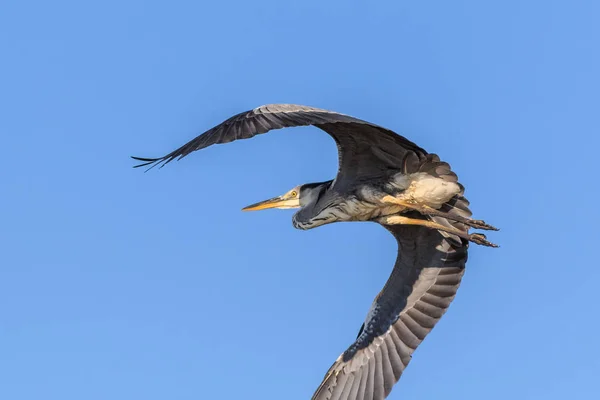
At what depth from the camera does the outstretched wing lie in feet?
30.2

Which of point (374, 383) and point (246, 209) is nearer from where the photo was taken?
point (374, 383)

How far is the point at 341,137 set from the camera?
1098 cm

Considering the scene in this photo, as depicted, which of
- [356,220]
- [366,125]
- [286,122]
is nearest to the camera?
[286,122]

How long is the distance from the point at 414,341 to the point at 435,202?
186 cm

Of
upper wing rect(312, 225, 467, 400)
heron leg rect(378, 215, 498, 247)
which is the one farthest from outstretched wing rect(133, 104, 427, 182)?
upper wing rect(312, 225, 467, 400)

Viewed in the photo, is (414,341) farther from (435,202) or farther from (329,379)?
(435,202)

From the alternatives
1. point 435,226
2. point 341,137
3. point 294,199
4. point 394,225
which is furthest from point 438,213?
point 294,199

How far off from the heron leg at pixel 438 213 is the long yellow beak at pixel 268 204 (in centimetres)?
176

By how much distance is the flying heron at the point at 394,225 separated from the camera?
11.2 metres

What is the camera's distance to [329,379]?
12242 mm

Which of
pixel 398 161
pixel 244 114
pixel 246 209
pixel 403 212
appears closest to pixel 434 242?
pixel 403 212

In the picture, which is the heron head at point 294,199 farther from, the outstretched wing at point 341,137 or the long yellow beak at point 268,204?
the outstretched wing at point 341,137

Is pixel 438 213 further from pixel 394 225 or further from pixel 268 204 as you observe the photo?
pixel 268 204

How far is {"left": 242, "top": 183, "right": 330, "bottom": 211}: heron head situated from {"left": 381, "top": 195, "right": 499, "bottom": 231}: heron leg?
1.14 m
